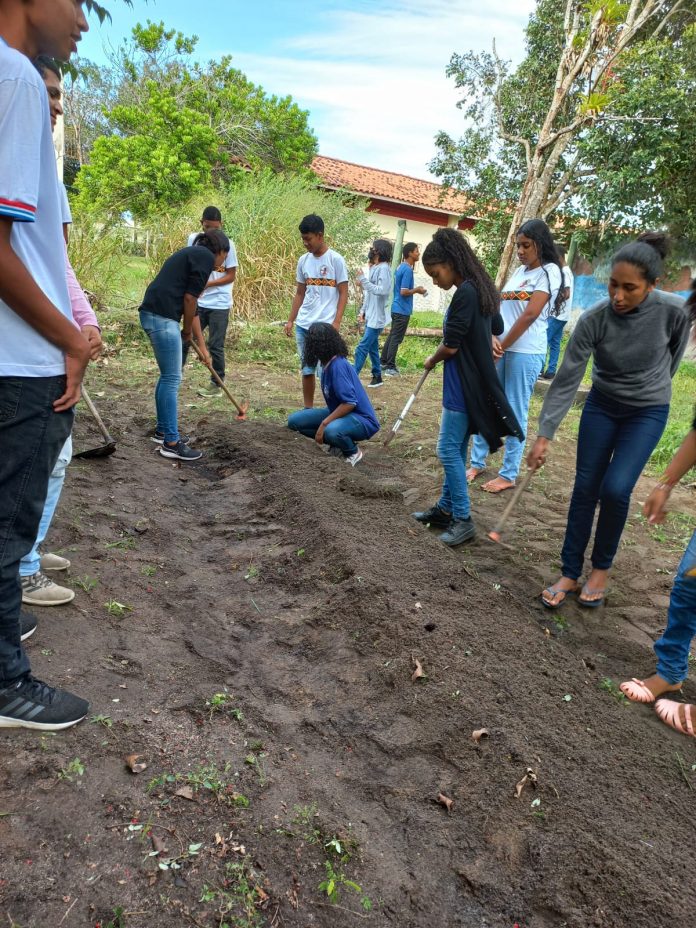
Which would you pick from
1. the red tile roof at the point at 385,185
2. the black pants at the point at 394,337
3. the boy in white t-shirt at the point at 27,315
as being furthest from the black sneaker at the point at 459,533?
the red tile roof at the point at 385,185

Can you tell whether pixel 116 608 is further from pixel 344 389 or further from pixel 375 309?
pixel 375 309

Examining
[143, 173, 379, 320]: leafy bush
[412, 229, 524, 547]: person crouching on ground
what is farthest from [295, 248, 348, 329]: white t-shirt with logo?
[143, 173, 379, 320]: leafy bush

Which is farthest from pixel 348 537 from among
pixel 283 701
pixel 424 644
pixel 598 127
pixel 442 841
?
pixel 598 127

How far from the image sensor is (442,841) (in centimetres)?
195

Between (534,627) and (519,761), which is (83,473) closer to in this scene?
(534,627)

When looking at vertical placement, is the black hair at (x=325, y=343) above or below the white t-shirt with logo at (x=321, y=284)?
below

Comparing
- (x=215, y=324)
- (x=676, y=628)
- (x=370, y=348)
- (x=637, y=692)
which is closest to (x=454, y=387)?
(x=676, y=628)

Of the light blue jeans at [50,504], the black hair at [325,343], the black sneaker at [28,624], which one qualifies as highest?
the black hair at [325,343]

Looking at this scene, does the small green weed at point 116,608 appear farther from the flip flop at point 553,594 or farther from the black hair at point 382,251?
the black hair at point 382,251

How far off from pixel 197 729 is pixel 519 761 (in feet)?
3.69

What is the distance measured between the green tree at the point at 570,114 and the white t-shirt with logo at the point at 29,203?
1120cm

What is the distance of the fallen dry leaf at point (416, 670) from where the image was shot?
2.58 metres

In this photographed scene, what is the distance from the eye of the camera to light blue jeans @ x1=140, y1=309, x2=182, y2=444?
472cm

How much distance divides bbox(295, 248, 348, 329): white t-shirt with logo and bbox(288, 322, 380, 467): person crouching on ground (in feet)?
1.94
